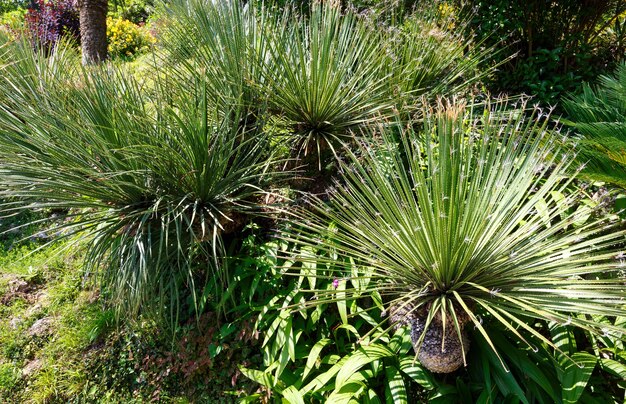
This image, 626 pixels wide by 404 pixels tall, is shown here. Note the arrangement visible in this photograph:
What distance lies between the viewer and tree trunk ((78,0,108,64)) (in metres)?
5.55

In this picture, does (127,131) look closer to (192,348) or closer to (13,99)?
(13,99)

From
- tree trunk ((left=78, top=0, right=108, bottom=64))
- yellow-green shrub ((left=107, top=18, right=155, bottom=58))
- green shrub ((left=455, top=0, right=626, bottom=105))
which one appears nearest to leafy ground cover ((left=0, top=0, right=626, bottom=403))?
green shrub ((left=455, top=0, right=626, bottom=105))

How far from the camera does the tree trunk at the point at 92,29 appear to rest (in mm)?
5547

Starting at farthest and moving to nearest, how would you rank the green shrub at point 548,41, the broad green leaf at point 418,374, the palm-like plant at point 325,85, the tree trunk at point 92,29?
the tree trunk at point 92,29 → the green shrub at point 548,41 → the palm-like plant at point 325,85 → the broad green leaf at point 418,374

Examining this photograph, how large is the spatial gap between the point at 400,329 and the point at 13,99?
9.84ft

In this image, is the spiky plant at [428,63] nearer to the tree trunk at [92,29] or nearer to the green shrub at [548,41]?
the green shrub at [548,41]

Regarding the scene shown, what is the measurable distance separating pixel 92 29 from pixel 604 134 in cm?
572

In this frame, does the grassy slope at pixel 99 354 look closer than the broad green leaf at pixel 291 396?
No

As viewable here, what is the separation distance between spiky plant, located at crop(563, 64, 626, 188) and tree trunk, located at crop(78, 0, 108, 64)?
5348 mm

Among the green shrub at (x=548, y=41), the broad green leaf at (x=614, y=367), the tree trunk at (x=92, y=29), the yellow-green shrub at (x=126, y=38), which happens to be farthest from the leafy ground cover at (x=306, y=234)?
the yellow-green shrub at (x=126, y=38)

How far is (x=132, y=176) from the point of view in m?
2.49

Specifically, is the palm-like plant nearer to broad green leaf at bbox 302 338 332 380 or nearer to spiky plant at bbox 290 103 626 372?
spiky plant at bbox 290 103 626 372

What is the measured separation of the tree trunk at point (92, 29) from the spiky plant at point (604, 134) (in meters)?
5.35

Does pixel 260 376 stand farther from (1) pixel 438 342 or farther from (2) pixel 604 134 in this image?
(2) pixel 604 134
